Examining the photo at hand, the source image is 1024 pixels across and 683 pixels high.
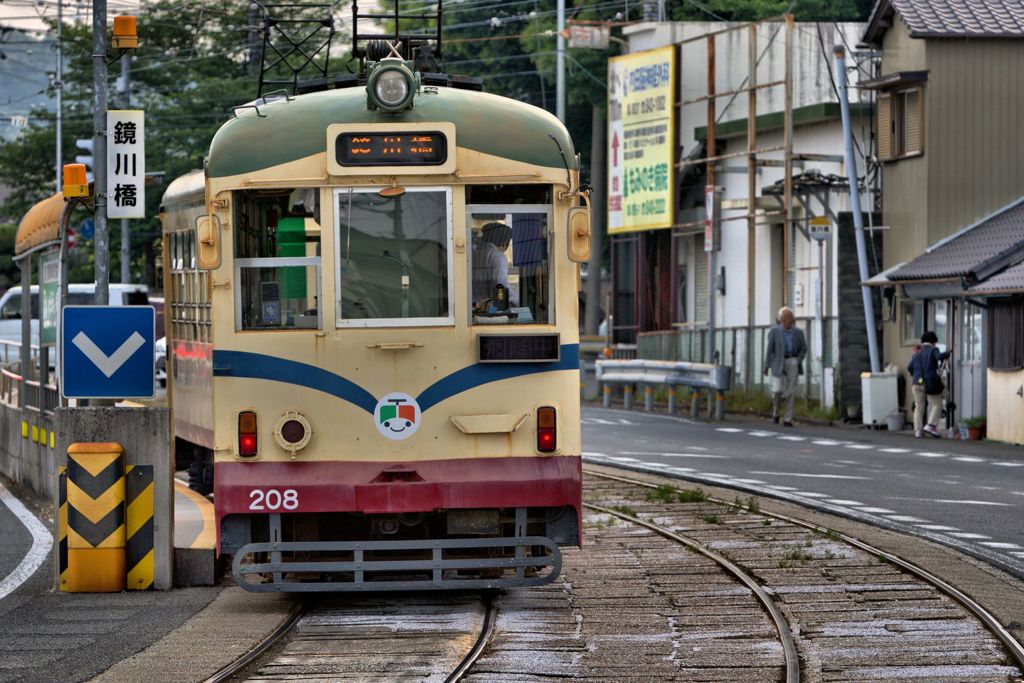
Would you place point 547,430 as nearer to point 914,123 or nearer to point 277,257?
point 277,257

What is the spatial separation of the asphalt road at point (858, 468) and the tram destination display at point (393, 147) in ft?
17.8

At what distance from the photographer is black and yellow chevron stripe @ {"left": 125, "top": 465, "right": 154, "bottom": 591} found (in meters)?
13.3

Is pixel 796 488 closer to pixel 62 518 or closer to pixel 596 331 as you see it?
pixel 62 518

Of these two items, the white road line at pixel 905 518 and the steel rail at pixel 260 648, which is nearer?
the steel rail at pixel 260 648

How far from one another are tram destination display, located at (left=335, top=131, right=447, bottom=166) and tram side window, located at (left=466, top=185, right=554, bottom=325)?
0.35 metres

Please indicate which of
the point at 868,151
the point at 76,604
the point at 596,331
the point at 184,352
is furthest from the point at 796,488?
the point at 596,331

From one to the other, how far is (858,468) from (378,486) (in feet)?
40.9

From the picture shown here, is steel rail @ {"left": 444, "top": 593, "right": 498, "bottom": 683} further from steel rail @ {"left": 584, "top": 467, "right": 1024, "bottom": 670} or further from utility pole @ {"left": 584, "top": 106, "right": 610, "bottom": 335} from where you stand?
utility pole @ {"left": 584, "top": 106, "right": 610, "bottom": 335}

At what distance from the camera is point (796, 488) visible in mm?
20391

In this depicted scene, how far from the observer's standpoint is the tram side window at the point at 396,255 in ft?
39.3

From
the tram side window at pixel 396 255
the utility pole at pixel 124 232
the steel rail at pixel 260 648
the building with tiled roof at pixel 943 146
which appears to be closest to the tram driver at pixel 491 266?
the tram side window at pixel 396 255

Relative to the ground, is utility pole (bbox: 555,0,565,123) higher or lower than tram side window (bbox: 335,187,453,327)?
higher

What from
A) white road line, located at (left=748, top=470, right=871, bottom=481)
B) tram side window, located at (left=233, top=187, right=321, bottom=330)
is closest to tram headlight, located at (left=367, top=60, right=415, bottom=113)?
tram side window, located at (left=233, top=187, right=321, bottom=330)

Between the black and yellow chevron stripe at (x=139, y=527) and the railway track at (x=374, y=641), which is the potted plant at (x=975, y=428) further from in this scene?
the black and yellow chevron stripe at (x=139, y=527)
